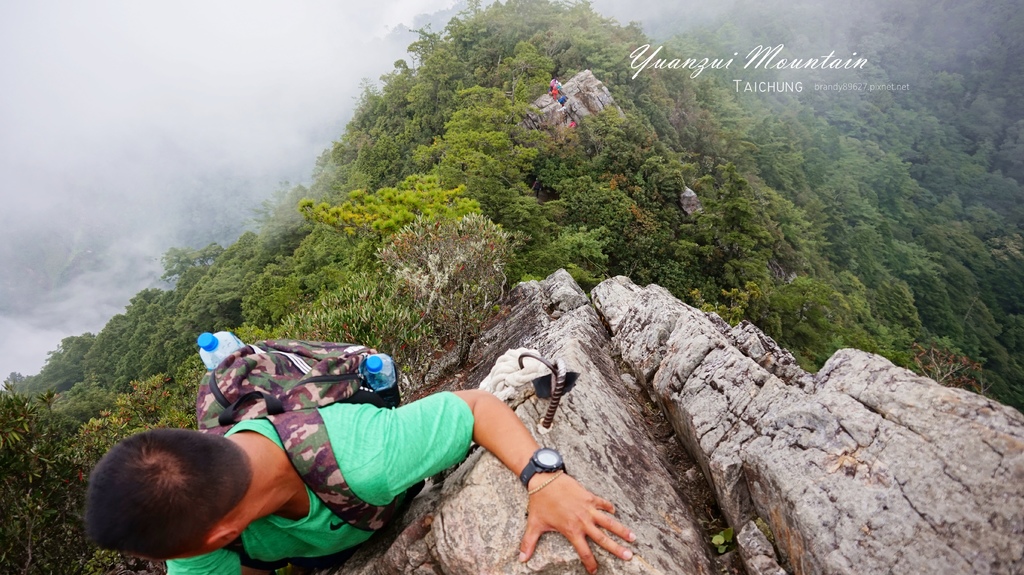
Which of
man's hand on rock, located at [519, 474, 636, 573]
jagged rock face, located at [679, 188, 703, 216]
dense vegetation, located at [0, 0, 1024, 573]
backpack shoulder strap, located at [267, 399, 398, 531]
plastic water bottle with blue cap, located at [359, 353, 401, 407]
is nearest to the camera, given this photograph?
backpack shoulder strap, located at [267, 399, 398, 531]

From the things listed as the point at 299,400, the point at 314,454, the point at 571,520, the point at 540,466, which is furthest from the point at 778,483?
the point at 299,400

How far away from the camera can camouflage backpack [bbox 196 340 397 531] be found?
1.89 metres

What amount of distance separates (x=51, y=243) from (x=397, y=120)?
170744 millimetres

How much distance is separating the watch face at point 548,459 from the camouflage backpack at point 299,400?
0.82 metres

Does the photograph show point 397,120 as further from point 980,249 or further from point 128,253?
point 128,253

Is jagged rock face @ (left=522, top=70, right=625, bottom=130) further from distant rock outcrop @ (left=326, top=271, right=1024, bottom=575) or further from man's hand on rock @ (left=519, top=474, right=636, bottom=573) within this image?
man's hand on rock @ (left=519, top=474, right=636, bottom=573)

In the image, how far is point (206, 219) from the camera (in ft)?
462

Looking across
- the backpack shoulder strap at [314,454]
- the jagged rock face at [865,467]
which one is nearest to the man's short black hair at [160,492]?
the backpack shoulder strap at [314,454]

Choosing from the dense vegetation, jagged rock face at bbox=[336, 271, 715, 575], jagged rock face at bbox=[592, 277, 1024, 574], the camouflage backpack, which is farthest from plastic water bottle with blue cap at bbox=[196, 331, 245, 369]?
jagged rock face at bbox=[592, 277, 1024, 574]

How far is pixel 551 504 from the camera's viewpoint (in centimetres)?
Answer: 206

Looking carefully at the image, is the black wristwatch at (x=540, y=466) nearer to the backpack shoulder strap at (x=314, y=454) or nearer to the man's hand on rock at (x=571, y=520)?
the man's hand on rock at (x=571, y=520)

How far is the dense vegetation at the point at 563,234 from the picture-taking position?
7359 mm

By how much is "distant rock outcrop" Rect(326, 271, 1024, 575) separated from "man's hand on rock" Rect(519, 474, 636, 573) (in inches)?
3.3

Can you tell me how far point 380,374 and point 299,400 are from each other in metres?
0.43
